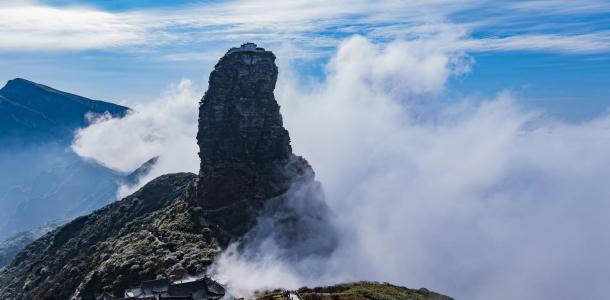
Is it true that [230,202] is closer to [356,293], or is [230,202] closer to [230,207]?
[230,207]

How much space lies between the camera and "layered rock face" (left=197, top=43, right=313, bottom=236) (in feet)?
566

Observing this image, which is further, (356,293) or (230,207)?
(230,207)

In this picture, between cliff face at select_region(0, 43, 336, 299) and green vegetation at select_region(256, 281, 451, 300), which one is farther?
cliff face at select_region(0, 43, 336, 299)

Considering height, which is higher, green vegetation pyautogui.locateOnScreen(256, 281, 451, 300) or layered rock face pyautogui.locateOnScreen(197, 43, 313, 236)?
layered rock face pyautogui.locateOnScreen(197, 43, 313, 236)

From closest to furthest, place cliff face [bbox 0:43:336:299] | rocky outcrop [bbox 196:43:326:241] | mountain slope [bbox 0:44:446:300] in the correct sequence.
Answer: mountain slope [bbox 0:44:446:300] → cliff face [bbox 0:43:336:299] → rocky outcrop [bbox 196:43:326:241]

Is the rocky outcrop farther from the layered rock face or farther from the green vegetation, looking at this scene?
the green vegetation

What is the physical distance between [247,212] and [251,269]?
26507 mm

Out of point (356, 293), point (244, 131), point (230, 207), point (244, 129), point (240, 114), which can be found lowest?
point (356, 293)

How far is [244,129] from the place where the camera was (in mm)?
176500

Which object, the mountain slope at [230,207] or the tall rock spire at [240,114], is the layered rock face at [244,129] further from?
the mountain slope at [230,207]

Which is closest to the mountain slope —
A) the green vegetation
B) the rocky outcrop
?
the rocky outcrop

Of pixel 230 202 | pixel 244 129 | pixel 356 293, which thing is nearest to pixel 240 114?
pixel 244 129

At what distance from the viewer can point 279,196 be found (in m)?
172

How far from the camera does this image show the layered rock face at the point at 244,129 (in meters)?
172
